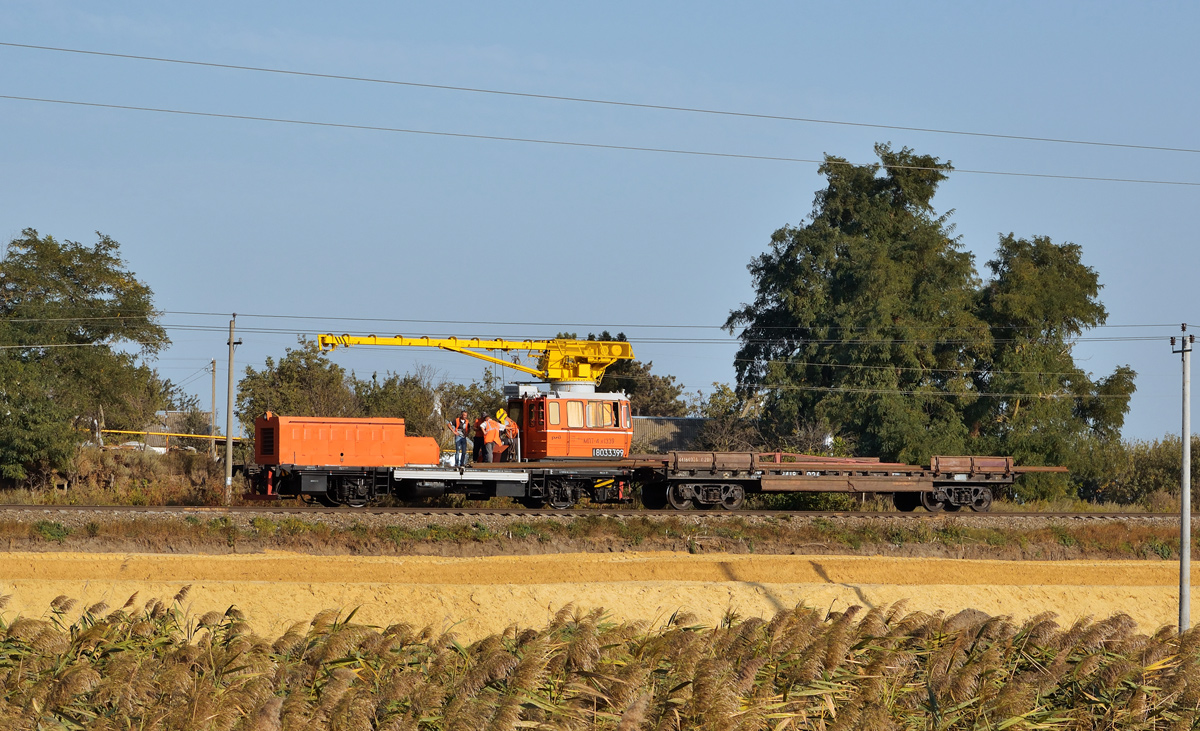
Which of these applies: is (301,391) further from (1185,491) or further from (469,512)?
(1185,491)

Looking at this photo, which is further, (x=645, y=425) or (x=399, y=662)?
(x=645, y=425)

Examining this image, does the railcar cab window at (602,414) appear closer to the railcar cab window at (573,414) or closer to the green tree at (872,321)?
the railcar cab window at (573,414)

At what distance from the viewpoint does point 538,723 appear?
9203mm

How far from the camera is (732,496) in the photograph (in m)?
32.0

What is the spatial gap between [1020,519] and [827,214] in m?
28.7

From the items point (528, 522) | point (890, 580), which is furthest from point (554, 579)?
point (890, 580)

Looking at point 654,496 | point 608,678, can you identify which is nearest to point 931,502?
point 654,496

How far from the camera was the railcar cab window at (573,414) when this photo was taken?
3262 cm

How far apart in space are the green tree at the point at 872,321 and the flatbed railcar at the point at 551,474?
14.0 meters

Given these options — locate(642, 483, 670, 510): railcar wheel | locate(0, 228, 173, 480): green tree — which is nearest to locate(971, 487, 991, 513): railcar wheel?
locate(642, 483, 670, 510): railcar wheel

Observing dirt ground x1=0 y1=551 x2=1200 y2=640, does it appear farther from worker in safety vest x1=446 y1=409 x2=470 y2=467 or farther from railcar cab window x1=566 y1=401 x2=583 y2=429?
railcar cab window x1=566 y1=401 x2=583 y2=429

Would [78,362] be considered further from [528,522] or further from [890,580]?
[890,580]

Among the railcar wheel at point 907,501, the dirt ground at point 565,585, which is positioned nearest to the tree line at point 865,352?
the railcar wheel at point 907,501

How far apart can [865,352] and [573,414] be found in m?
21.3
